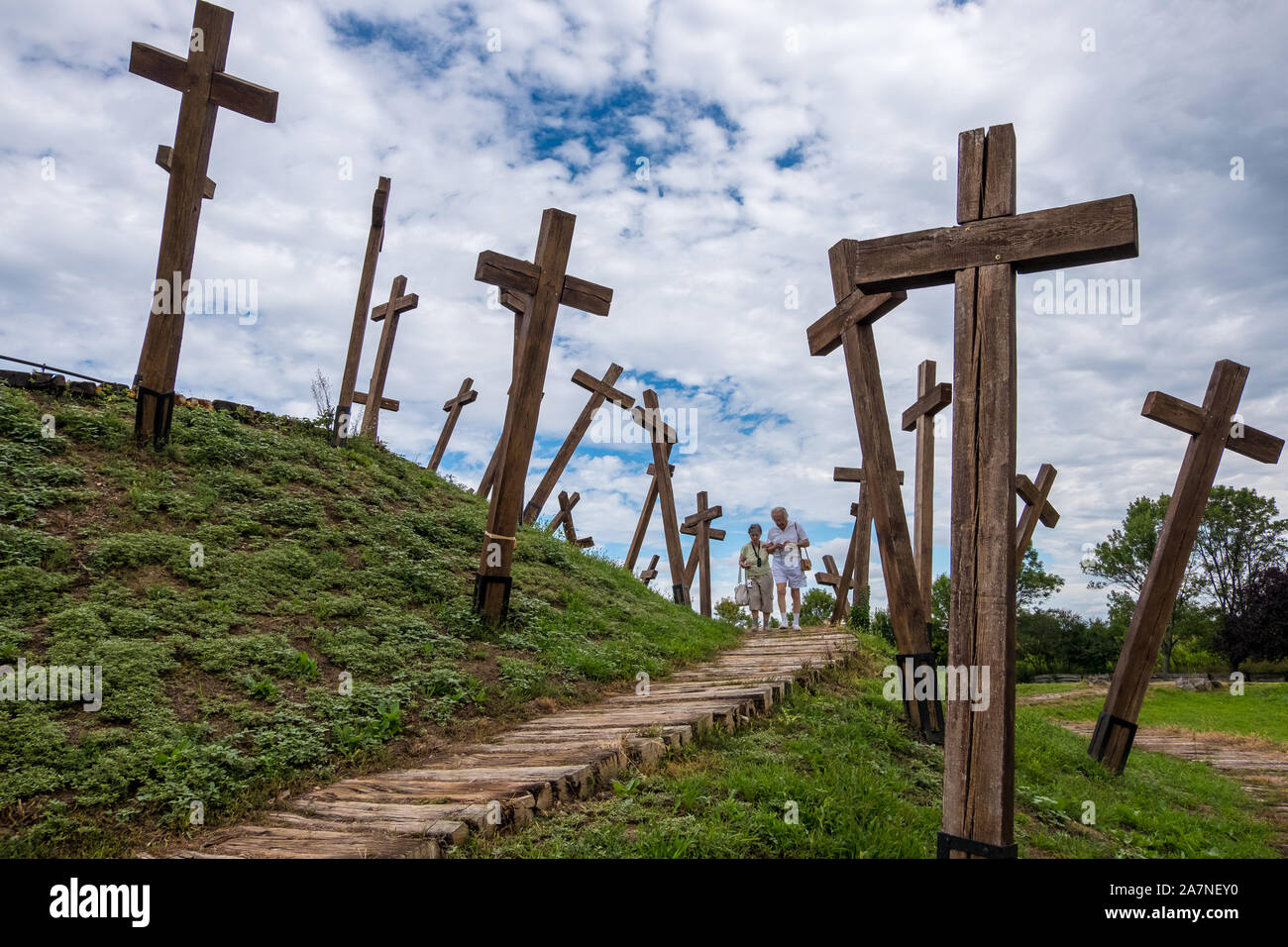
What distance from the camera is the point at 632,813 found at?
158 inches

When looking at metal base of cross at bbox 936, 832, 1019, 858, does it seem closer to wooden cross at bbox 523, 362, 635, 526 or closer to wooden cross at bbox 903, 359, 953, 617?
wooden cross at bbox 903, 359, 953, 617

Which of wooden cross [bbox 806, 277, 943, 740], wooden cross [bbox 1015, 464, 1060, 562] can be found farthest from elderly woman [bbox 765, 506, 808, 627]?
wooden cross [bbox 806, 277, 943, 740]

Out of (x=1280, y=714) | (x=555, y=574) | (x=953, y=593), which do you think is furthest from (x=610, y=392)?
(x=1280, y=714)

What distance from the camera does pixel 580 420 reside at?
1530cm

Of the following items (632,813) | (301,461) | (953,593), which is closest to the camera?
(632,813)

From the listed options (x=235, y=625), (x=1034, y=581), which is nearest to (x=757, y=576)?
(x=235, y=625)

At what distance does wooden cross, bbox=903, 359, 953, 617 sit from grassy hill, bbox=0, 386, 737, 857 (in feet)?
11.7

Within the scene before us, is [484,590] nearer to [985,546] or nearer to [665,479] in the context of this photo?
[985,546]

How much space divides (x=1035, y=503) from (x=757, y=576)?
513cm

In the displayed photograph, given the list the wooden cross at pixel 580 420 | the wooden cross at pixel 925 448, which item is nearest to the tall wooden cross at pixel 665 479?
the wooden cross at pixel 580 420

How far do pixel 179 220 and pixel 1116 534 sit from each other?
4564 centimetres

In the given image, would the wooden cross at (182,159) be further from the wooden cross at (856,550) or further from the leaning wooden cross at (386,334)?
the wooden cross at (856,550)
